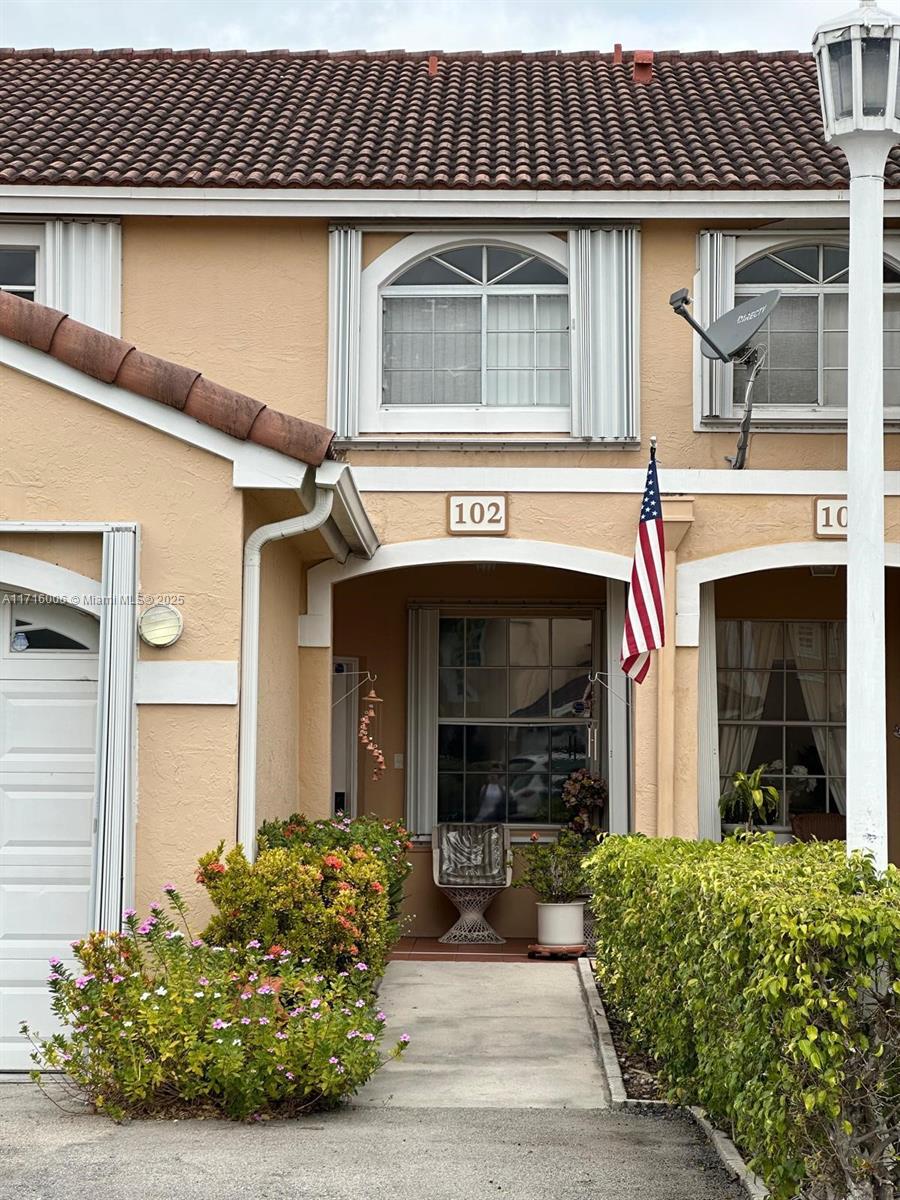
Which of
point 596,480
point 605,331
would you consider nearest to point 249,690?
point 596,480

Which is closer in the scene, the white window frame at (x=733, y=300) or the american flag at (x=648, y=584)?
the american flag at (x=648, y=584)

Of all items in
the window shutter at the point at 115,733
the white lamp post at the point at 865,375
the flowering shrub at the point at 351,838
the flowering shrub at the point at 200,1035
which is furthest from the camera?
the flowering shrub at the point at 351,838

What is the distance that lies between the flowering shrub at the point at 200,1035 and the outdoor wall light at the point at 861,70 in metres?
4.70

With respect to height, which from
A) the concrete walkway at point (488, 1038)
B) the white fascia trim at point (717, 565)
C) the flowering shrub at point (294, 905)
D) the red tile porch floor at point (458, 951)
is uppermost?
the white fascia trim at point (717, 565)

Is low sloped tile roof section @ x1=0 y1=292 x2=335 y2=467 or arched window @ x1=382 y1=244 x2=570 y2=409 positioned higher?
arched window @ x1=382 y1=244 x2=570 y2=409

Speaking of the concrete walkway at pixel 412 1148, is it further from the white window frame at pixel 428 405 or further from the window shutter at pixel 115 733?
the white window frame at pixel 428 405

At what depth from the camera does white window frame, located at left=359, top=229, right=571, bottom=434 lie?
12695mm

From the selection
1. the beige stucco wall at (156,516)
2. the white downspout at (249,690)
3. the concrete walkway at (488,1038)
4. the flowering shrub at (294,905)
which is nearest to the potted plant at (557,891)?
the concrete walkway at (488,1038)

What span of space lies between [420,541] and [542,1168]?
6283 mm

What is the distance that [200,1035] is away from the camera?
24.6 ft

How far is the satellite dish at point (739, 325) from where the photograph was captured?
11516 mm

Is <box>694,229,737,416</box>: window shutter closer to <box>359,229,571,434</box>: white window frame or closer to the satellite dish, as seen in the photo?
the satellite dish

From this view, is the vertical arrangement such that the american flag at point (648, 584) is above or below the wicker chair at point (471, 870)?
above

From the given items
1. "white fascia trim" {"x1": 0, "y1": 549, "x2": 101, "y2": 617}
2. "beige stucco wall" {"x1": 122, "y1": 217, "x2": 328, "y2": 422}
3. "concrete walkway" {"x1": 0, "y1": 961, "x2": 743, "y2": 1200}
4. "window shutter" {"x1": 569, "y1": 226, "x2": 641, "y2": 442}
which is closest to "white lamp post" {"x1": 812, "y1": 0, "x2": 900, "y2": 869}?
"concrete walkway" {"x1": 0, "y1": 961, "x2": 743, "y2": 1200}
